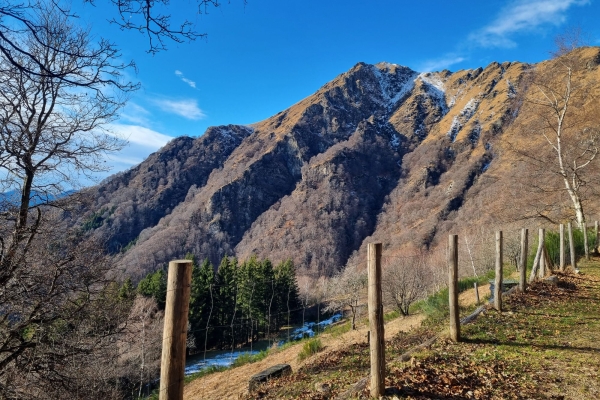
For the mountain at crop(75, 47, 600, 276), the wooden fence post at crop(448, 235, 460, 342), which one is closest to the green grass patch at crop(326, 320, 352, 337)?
the wooden fence post at crop(448, 235, 460, 342)

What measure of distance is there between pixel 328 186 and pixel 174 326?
14023 cm

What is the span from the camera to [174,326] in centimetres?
263

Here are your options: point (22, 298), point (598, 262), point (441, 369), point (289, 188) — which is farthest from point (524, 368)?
point (289, 188)

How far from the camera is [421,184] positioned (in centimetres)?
13025

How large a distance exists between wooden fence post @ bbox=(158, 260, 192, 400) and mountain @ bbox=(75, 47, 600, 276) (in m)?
73.0

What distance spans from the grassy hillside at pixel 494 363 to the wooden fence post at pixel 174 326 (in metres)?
2.32

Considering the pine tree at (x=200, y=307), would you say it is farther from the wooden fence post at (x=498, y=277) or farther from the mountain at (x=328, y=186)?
the mountain at (x=328, y=186)

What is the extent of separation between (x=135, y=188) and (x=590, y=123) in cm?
15974

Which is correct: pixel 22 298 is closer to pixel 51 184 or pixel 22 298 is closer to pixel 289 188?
pixel 51 184

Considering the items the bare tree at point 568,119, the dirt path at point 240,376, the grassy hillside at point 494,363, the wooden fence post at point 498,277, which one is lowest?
the dirt path at point 240,376

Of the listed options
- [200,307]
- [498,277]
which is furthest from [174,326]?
[200,307]

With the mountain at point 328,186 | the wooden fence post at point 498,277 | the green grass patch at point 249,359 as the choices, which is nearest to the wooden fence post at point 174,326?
the wooden fence post at point 498,277

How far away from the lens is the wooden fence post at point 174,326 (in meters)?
2.63

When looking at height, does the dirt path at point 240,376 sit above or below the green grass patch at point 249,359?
above
